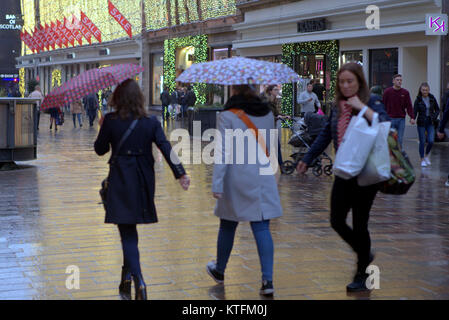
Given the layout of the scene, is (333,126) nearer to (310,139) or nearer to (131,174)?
(131,174)

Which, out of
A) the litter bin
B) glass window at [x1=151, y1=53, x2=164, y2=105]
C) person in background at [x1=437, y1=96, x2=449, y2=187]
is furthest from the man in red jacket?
glass window at [x1=151, y1=53, x2=164, y2=105]

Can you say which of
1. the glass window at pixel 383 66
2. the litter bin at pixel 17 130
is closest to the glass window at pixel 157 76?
the glass window at pixel 383 66

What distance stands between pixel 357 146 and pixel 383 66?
20.9m

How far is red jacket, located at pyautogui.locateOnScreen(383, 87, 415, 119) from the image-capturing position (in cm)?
1633

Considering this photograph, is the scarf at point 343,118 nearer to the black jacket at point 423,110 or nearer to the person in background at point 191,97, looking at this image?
→ the black jacket at point 423,110

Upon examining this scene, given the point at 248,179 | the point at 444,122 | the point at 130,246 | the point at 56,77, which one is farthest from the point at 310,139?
the point at 56,77

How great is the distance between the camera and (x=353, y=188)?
19.3ft

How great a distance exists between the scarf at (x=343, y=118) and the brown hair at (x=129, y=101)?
4.96 ft

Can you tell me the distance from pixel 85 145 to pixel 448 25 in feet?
35.9

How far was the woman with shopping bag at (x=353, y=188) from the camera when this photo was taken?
5863 millimetres

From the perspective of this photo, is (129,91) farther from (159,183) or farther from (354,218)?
(159,183)

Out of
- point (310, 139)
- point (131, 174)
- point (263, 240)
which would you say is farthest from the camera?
point (310, 139)

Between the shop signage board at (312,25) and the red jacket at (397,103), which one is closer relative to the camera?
the red jacket at (397,103)

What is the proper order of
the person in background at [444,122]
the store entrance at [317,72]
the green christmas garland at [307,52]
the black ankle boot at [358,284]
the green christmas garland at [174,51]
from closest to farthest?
the black ankle boot at [358,284], the person in background at [444,122], the green christmas garland at [307,52], the store entrance at [317,72], the green christmas garland at [174,51]
